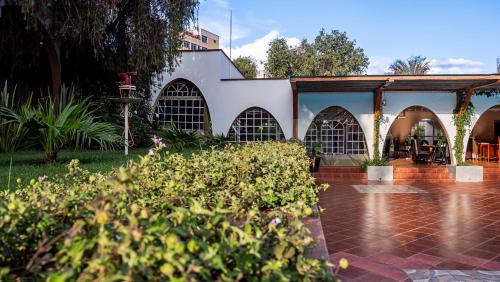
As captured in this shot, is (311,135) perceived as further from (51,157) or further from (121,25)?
(51,157)

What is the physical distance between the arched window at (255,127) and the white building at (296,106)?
3cm

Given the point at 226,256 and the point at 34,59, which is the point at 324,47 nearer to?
the point at 34,59

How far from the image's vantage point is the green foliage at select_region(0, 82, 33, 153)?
15.0 feet

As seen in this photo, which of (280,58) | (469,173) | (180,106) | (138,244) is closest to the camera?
(138,244)

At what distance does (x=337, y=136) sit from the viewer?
13.7m

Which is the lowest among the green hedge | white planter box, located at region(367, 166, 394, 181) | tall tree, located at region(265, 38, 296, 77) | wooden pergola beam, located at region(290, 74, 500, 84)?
white planter box, located at region(367, 166, 394, 181)

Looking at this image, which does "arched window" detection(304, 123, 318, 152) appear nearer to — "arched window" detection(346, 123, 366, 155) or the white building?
the white building

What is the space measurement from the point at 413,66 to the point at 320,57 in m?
14.5

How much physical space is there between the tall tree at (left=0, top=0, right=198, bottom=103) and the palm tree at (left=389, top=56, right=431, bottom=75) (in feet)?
117

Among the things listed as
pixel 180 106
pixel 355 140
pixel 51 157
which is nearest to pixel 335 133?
pixel 355 140

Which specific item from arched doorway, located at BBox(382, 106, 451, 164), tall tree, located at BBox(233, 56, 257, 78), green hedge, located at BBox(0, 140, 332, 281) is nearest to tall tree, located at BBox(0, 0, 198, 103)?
green hedge, located at BBox(0, 140, 332, 281)

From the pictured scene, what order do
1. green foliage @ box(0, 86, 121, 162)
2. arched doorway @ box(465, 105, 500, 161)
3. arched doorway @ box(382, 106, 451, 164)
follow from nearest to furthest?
green foliage @ box(0, 86, 121, 162), arched doorway @ box(382, 106, 451, 164), arched doorway @ box(465, 105, 500, 161)

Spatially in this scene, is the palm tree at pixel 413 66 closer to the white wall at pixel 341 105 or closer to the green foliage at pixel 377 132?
the white wall at pixel 341 105

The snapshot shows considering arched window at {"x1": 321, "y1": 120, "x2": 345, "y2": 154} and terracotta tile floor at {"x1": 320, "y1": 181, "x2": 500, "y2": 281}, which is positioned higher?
arched window at {"x1": 321, "y1": 120, "x2": 345, "y2": 154}
